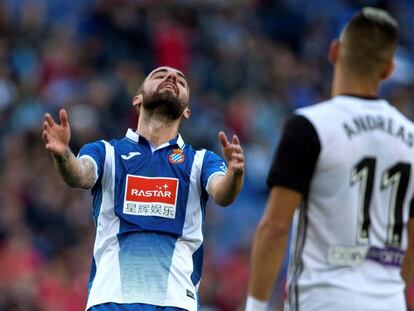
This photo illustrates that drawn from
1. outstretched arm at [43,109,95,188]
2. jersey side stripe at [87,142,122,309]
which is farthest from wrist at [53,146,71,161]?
jersey side stripe at [87,142,122,309]

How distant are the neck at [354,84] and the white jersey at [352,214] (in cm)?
4

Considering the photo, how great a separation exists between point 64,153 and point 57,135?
0.11 m

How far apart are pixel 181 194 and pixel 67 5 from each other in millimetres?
11784

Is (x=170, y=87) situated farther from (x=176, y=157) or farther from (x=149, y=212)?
(x=149, y=212)

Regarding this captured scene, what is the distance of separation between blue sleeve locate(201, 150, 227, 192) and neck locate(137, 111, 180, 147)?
0.90ft

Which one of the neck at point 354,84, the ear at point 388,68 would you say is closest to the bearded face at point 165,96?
the neck at point 354,84

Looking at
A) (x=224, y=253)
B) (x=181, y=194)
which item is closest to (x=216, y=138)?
→ (x=224, y=253)

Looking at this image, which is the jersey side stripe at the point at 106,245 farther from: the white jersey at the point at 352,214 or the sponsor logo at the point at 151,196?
the white jersey at the point at 352,214

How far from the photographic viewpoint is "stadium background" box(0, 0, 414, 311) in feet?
47.4

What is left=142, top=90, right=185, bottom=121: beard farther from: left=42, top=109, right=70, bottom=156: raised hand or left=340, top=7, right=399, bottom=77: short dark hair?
left=340, top=7, right=399, bottom=77: short dark hair

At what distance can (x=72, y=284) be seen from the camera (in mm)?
13789

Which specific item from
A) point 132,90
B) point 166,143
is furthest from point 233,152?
point 132,90

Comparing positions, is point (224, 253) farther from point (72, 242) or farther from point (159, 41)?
point (159, 41)

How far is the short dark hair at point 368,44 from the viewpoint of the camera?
5824 millimetres
